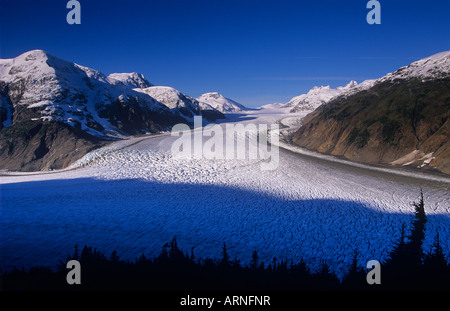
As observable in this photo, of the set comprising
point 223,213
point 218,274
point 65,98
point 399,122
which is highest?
point 65,98

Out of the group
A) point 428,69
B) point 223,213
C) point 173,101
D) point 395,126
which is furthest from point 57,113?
point 428,69

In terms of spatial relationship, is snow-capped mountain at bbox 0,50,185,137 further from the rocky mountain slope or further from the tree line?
the rocky mountain slope

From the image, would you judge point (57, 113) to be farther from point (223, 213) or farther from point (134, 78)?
point (134, 78)

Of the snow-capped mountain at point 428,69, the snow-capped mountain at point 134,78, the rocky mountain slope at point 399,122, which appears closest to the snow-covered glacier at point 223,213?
the rocky mountain slope at point 399,122

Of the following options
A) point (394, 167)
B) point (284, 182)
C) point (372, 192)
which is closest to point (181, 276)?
point (284, 182)

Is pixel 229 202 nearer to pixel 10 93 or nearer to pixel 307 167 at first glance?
pixel 307 167

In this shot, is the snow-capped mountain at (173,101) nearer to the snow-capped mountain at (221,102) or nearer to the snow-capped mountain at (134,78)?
the snow-capped mountain at (134,78)
